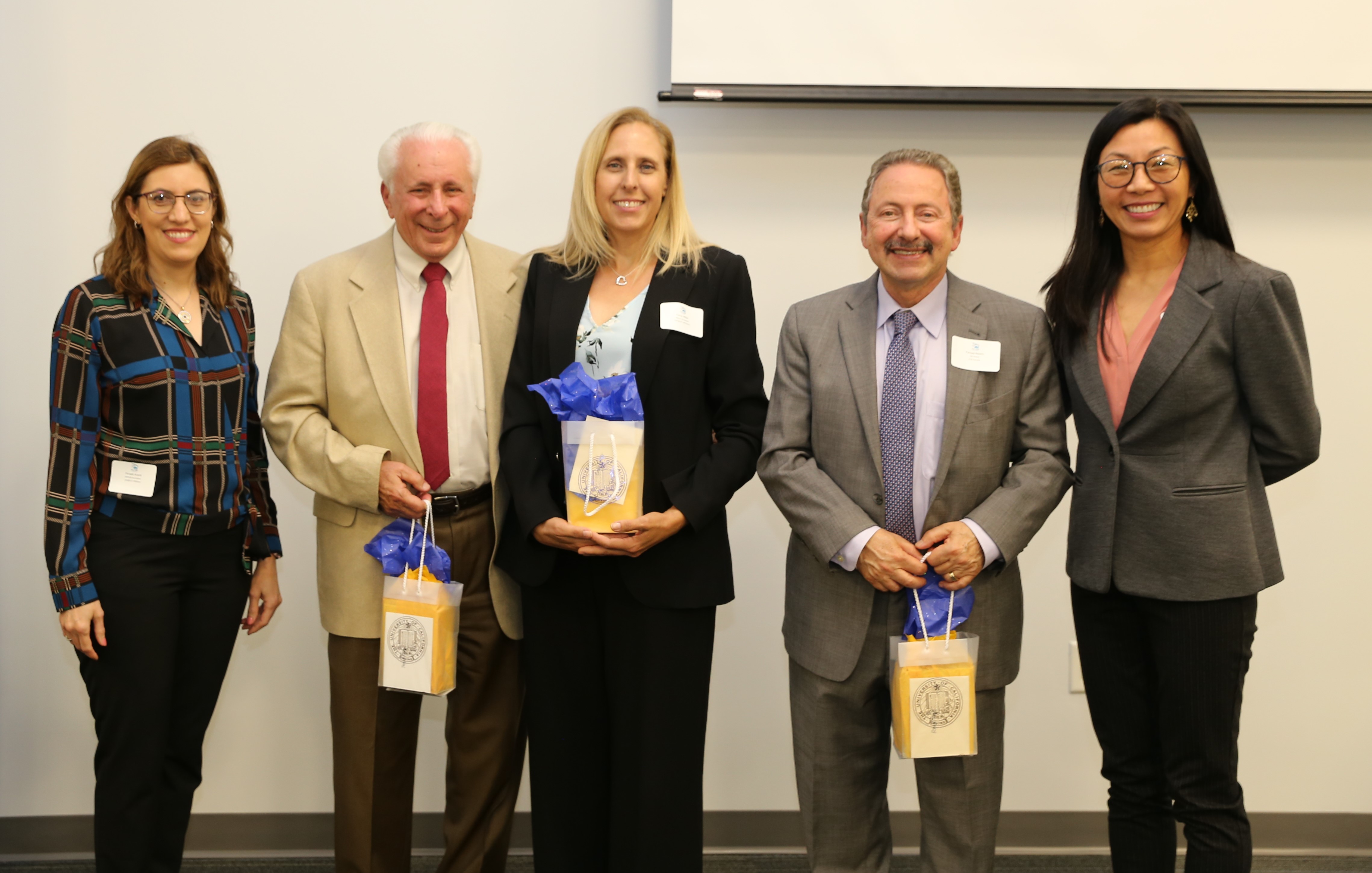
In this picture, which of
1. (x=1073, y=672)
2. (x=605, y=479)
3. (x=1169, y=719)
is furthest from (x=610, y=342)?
(x=1073, y=672)

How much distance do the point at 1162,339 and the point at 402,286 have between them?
177 cm

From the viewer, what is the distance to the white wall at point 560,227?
9.88ft

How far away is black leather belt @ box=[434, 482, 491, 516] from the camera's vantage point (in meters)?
2.29

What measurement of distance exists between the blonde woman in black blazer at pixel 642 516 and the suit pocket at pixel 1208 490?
35.5 inches

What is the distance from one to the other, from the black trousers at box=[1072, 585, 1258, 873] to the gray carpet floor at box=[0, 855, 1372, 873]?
105 centimetres

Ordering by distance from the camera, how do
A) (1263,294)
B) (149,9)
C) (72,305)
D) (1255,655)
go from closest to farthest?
1. (1263,294)
2. (72,305)
3. (149,9)
4. (1255,655)

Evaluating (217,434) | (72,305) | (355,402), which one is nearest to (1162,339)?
(355,402)

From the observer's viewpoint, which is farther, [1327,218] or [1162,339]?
[1327,218]

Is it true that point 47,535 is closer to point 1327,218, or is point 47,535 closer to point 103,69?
point 103,69

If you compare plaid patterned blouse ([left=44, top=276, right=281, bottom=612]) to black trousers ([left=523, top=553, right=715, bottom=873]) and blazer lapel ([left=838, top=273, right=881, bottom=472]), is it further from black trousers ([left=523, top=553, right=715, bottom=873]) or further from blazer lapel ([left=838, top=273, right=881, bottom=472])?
blazer lapel ([left=838, top=273, right=881, bottom=472])

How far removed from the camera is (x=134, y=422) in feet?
7.14

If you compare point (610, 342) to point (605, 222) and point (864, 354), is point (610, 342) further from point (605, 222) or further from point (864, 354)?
point (864, 354)

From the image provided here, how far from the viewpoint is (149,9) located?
9.82ft

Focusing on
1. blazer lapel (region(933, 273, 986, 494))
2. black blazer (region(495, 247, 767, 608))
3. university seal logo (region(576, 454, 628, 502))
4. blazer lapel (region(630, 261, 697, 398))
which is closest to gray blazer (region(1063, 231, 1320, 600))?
blazer lapel (region(933, 273, 986, 494))
